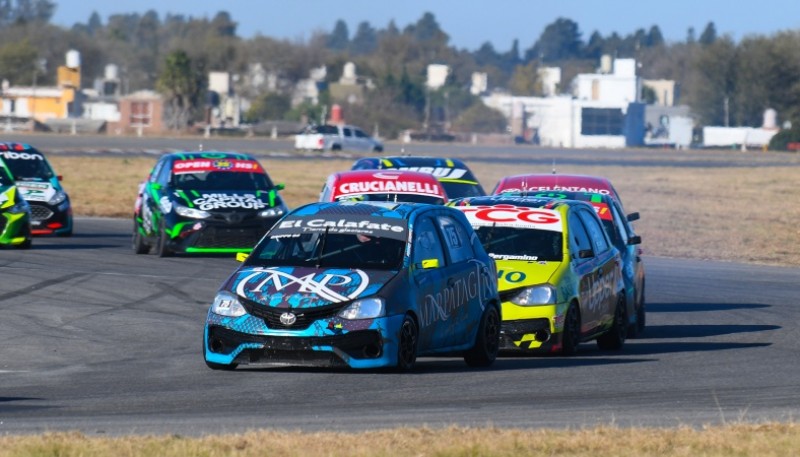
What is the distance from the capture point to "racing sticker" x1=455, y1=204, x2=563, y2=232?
49.5 ft

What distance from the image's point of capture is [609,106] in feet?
391

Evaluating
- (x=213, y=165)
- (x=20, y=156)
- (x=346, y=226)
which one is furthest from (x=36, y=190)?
(x=346, y=226)

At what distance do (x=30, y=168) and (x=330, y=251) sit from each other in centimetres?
1587

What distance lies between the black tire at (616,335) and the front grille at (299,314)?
173 inches

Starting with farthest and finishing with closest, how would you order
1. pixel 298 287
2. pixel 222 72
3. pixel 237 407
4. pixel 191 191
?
pixel 222 72
pixel 191 191
pixel 298 287
pixel 237 407

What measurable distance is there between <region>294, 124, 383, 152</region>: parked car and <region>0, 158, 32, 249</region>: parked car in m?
50.6

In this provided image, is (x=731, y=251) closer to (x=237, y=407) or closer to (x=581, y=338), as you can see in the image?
(x=581, y=338)

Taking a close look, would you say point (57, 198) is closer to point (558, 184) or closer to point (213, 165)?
point (213, 165)

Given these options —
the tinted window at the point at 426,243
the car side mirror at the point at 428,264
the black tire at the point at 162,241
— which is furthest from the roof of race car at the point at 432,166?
the car side mirror at the point at 428,264

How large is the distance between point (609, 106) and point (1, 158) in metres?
96.0

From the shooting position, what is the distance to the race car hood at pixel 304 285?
12070 mm

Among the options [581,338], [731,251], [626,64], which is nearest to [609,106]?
[626,64]

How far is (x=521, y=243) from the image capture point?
1506 centimetres

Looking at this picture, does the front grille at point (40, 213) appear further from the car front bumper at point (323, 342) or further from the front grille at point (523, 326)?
the car front bumper at point (323, 342)
